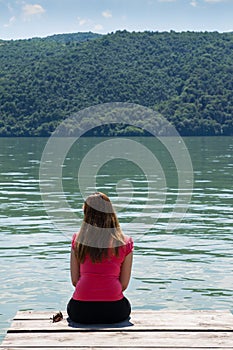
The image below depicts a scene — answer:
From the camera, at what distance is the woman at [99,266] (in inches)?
276

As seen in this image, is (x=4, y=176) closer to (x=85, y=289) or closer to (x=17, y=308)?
(x=17, y=308)

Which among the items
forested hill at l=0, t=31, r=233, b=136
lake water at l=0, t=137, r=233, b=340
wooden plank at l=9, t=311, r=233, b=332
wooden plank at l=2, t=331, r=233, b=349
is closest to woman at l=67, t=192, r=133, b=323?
wooden plank at l=9, t=311, r=233, b=332

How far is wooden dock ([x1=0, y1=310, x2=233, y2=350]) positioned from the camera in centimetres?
642

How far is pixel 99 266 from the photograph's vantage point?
727 centimetres

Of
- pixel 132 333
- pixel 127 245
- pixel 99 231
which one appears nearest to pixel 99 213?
pixel 99 231

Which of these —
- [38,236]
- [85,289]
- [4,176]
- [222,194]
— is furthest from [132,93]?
[85,289]

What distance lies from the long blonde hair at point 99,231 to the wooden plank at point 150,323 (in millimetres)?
658

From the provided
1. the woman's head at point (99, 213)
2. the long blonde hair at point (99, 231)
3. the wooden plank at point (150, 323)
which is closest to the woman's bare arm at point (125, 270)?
the long blonde hair at point (99, 231)

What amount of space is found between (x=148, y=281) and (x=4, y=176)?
3093cm

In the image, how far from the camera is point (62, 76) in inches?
7623

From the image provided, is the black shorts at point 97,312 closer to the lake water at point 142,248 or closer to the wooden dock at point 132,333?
the wooden dock at point 132,333

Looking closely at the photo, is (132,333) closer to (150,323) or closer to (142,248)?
(150,323)

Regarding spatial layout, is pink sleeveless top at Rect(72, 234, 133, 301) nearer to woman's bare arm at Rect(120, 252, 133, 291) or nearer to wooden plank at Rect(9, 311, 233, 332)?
woman's bare arm at Rect(120, 252, 133, 291)

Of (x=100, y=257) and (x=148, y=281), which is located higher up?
(x=100, y=257)
